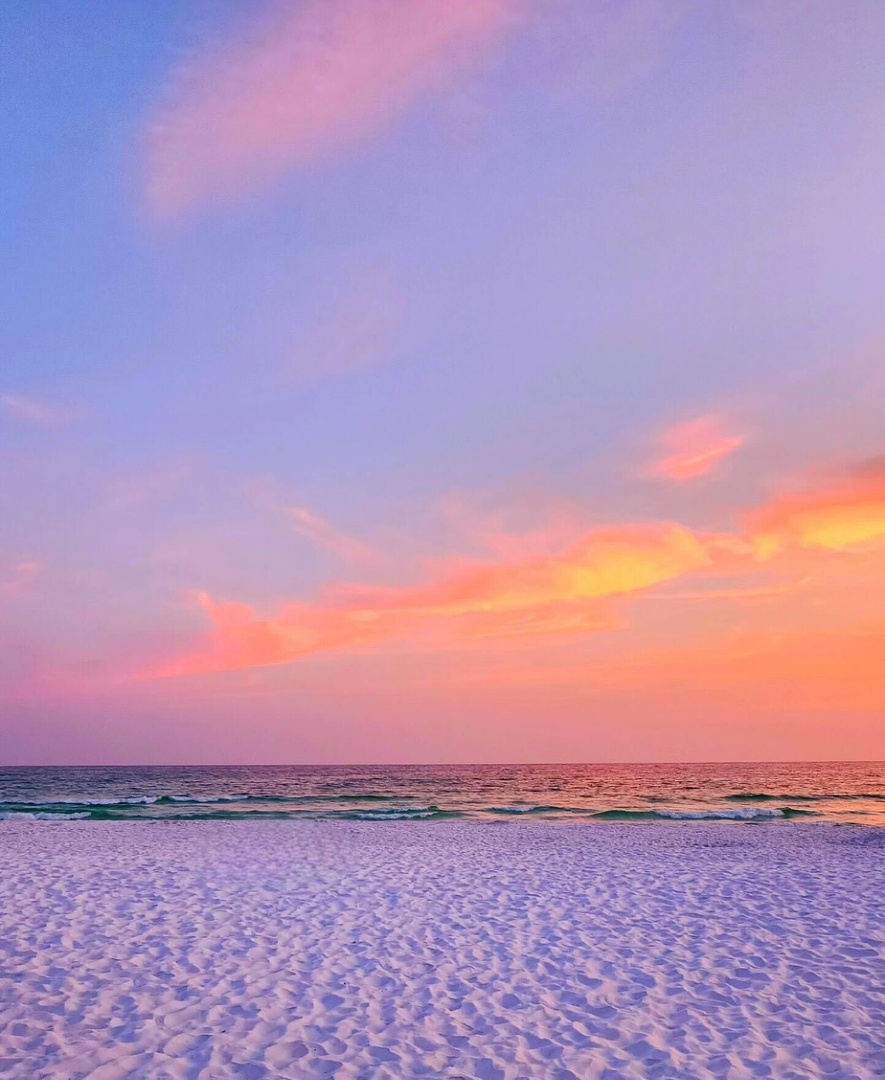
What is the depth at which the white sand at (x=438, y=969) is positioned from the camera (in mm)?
6141

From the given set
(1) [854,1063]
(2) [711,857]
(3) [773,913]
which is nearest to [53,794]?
(2) [711,857]

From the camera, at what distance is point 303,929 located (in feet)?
32.8

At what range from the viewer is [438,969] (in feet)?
27.4

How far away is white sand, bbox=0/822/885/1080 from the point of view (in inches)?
242

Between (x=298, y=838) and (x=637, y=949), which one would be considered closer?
(x=637, y=949)

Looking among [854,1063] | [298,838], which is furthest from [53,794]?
[854,1063]

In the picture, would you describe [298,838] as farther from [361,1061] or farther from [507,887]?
[361,1061]

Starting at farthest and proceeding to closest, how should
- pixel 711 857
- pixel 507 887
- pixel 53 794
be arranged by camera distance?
1. pixel 53 794
2. pixel 711 857
3. pixel 507 887

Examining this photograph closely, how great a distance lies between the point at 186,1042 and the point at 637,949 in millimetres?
5073

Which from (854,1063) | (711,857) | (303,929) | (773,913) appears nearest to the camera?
(854,1063)

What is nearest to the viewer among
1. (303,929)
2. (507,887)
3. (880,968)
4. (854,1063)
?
(854,1063)

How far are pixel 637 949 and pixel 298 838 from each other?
14079mm

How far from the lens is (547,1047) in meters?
6.32

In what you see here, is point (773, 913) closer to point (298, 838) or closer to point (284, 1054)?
point (284, 1054)
